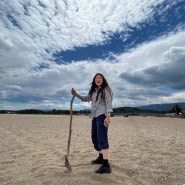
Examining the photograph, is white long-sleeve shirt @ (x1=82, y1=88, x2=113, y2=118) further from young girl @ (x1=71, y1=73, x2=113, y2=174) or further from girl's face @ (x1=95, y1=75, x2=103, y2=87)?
girl's face @ (x1=95, y1=75, x2=103, y2=87)

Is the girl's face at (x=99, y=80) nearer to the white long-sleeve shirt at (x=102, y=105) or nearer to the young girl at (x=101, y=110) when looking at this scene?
the young girl at (x=101, y=110)

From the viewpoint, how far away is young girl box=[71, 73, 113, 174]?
4.53 meters

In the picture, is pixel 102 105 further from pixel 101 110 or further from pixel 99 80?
pixel 99 80

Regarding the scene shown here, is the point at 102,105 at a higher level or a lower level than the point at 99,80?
lower

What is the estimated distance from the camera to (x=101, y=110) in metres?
4.64

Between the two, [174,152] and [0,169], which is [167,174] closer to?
[174,152]

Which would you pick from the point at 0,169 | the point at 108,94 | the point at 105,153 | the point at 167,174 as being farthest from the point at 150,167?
the point at 0,169

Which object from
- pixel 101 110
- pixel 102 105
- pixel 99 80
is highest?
pixel 99 80

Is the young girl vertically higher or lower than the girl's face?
lower

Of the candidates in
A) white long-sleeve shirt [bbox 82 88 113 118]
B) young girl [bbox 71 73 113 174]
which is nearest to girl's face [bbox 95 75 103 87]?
young girl [bbox 71 73 113 174]

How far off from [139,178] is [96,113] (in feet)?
4.66

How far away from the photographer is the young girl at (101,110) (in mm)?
4531

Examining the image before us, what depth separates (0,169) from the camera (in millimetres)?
4754

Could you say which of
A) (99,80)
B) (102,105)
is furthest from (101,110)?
(99,80)
